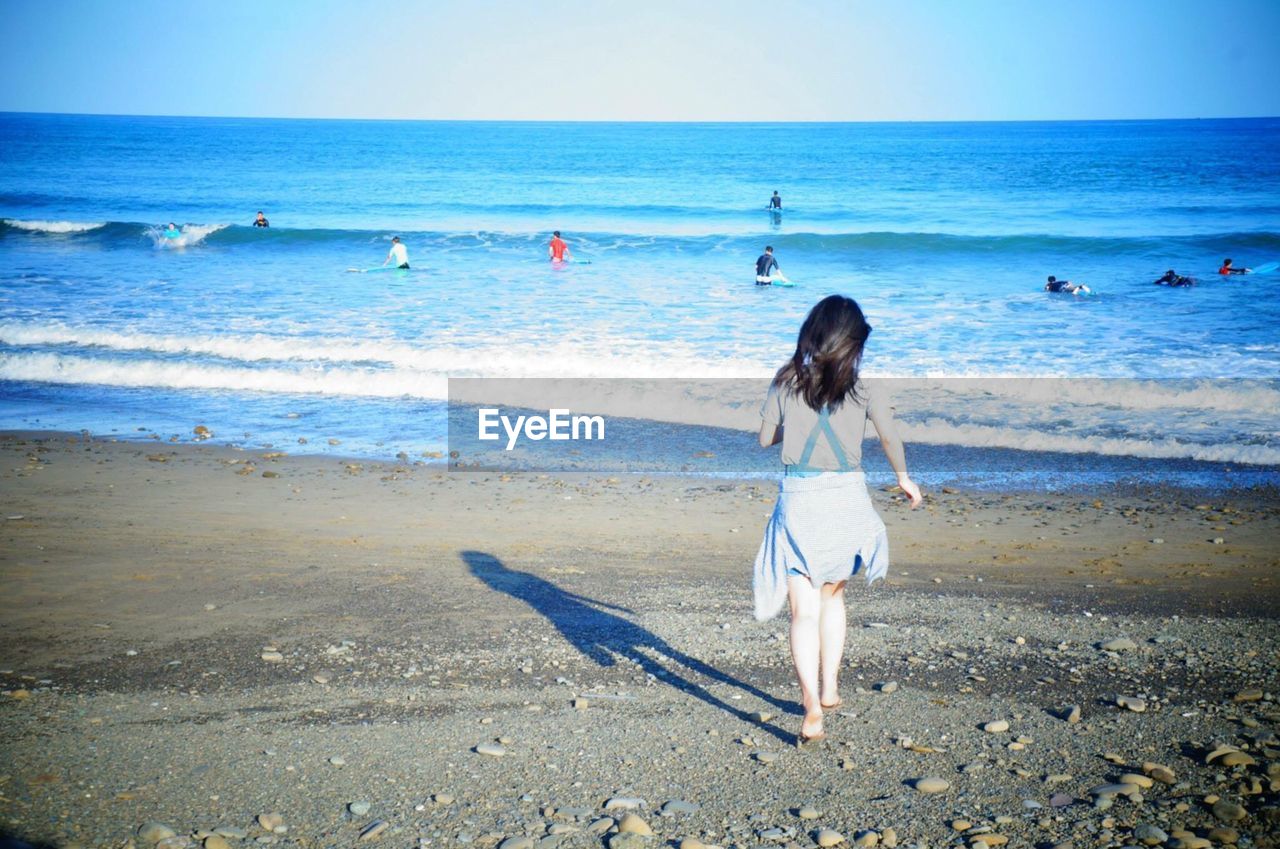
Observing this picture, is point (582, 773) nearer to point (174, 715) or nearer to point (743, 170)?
point (174, 715)

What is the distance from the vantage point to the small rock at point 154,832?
11.9ft

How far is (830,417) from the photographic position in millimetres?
4117

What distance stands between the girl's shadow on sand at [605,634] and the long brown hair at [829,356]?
1614 millimetres

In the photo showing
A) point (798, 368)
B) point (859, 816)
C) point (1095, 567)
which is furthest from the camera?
point (1095, 567)

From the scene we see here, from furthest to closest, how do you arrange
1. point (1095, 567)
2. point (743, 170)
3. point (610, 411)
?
point (743, 170)
point (610, 411)
point (1095, 567)

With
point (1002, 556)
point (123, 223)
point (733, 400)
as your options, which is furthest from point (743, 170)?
point (1002, 556)

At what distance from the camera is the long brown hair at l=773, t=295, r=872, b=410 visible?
4.00 metres

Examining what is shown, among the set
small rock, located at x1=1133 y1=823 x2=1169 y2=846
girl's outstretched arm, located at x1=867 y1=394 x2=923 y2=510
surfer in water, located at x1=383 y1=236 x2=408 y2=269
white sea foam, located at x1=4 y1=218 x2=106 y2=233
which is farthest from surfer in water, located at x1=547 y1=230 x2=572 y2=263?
small rock, located at x1=1133 y1=823 x2=1169 y2=846

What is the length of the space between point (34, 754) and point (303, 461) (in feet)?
21.0

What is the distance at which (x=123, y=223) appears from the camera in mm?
37812

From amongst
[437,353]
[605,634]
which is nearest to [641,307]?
[437,353]

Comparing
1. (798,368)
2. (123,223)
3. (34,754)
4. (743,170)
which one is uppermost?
(743,170)

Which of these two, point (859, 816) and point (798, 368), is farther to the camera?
point (798, 368)

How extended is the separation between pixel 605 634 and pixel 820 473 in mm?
2212
